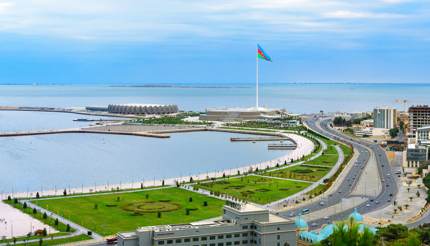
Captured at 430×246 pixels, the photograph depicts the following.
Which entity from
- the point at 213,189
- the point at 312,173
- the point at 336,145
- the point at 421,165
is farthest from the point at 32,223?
the point at 336,145

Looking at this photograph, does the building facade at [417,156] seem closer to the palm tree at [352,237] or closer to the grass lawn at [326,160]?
the grass lawn at [326,160]

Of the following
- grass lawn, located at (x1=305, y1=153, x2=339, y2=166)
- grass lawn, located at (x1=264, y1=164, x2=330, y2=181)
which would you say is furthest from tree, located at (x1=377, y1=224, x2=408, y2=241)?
grass lawn, located at (x1=305, y1=153, x2=339, y2=166)

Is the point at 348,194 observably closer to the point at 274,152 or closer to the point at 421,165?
the point at 421,165

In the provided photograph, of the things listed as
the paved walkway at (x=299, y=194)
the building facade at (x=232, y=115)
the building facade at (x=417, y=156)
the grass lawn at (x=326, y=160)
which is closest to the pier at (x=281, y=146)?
the grass lawn at (x=326, y=160)

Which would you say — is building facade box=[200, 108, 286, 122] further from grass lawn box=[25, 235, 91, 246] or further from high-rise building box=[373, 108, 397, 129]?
grass lawn box=[25, 235, 91, 246]

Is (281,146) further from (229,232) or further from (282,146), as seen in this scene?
(229,232)

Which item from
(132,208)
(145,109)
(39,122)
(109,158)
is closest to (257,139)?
(109,158)
